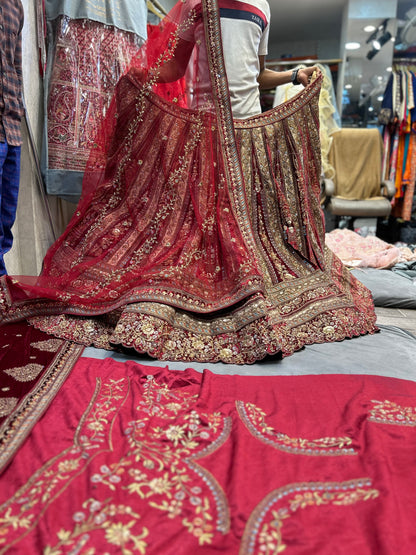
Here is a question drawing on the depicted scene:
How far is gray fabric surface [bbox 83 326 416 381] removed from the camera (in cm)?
140

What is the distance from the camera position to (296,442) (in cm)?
98

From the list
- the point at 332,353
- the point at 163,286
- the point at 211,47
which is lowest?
the point at 332,353

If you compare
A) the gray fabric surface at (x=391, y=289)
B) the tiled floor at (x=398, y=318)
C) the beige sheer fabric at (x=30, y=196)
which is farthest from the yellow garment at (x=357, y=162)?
the beige sheer fabric at (x=30, y=196)

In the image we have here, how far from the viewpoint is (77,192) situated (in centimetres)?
247

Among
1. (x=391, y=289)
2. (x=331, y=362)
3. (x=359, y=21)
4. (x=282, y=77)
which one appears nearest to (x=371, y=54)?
(x=359, y=21)

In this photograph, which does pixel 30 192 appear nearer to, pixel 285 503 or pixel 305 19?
pixel 285 503

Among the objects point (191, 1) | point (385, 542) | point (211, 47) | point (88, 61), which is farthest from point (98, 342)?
point (88, 61)

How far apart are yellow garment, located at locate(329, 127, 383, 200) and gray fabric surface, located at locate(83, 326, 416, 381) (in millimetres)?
3866

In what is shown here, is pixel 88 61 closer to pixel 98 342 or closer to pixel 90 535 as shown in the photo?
pixel 98 342

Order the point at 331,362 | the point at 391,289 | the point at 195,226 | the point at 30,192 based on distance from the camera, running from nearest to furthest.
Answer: the point at 331,362
the point at 195,226
the point at 30,192
the point at 391,289

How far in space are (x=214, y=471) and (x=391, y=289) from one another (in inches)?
Answer: 79.2

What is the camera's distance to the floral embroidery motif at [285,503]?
0.70 metres

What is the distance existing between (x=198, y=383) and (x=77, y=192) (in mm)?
1582

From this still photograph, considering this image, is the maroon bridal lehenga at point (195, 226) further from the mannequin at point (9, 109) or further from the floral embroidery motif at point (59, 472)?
the floral embroidery motif at point (59, 472)
